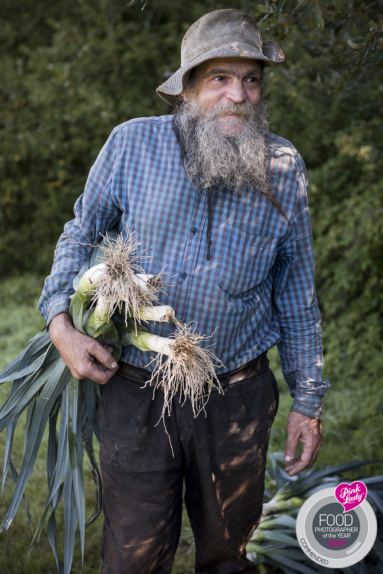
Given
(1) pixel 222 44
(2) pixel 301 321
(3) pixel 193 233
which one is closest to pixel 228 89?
(1) pixel 222 44

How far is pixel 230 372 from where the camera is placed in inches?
87.0

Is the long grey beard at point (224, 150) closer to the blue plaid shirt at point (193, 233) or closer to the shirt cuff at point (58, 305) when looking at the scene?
the blue plaid shirt at point (193, 233)

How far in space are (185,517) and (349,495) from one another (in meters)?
1.30

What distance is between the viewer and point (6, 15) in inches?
301

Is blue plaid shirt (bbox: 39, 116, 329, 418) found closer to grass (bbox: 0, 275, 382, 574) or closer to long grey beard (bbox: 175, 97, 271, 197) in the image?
long grey beard (bbox: 175, 97, 271, 197)

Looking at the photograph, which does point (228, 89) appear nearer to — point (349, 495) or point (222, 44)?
point (222, 44)

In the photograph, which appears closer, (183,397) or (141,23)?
(183,397)

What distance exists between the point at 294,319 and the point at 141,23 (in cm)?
601

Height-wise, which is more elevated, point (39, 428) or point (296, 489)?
point (39, 428)

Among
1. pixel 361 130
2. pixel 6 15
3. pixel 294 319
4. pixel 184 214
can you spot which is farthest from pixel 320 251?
pixel 6 15

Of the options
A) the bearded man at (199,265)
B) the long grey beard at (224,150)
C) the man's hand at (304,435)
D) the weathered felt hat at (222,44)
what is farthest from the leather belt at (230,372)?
the weathered felt hat at (222,44)

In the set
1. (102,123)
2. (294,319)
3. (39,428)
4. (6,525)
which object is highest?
(102,123)

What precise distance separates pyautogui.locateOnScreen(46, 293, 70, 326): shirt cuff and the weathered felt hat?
2.61 feet

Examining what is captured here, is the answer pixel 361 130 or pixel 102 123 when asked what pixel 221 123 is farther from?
pixel 102 123
